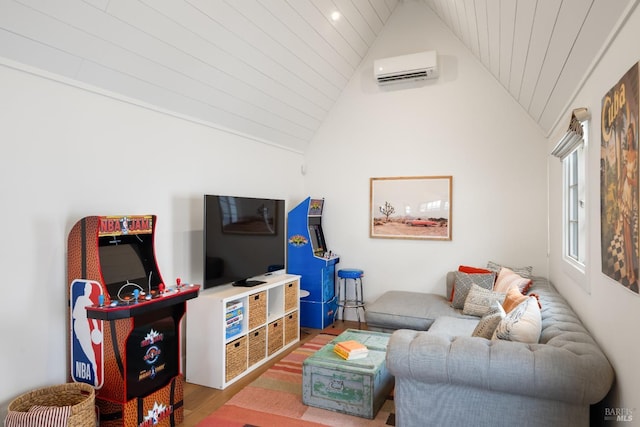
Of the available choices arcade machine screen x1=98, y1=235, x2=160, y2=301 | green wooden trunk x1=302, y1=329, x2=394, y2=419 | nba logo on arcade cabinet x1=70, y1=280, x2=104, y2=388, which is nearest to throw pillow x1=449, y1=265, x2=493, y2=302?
green wooden trunk x1=302, y1=329, x2=394, y2=419

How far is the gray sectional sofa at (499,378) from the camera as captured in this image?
1.73 metres

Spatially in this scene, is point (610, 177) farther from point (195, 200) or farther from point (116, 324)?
point (195, 200)

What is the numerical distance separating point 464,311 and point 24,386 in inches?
134

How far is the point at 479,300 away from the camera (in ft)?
12.2

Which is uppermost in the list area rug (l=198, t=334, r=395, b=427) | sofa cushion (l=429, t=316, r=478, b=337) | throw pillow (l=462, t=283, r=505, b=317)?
throw pillow (l=462, t=283, r=505, b=317)

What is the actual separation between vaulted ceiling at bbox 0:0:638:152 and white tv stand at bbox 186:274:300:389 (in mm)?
1613

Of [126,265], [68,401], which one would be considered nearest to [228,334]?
[126,265]

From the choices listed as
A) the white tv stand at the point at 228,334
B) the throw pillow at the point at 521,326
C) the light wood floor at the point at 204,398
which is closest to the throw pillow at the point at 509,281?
the throw pillow at the point at 521,326

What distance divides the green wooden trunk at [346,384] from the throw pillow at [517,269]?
6.42 ft

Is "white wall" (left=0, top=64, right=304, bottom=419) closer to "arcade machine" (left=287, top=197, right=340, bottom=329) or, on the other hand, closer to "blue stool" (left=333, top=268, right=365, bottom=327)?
"arcade machine" (left=287, top=197, right=340, bottom=329)

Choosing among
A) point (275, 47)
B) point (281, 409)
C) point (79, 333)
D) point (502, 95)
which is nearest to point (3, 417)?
point (79, 333)

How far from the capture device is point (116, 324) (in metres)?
2.28

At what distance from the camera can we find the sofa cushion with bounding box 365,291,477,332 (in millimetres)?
3782

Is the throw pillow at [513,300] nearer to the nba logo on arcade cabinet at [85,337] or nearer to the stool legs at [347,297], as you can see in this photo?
the stool legs at [347,297]
